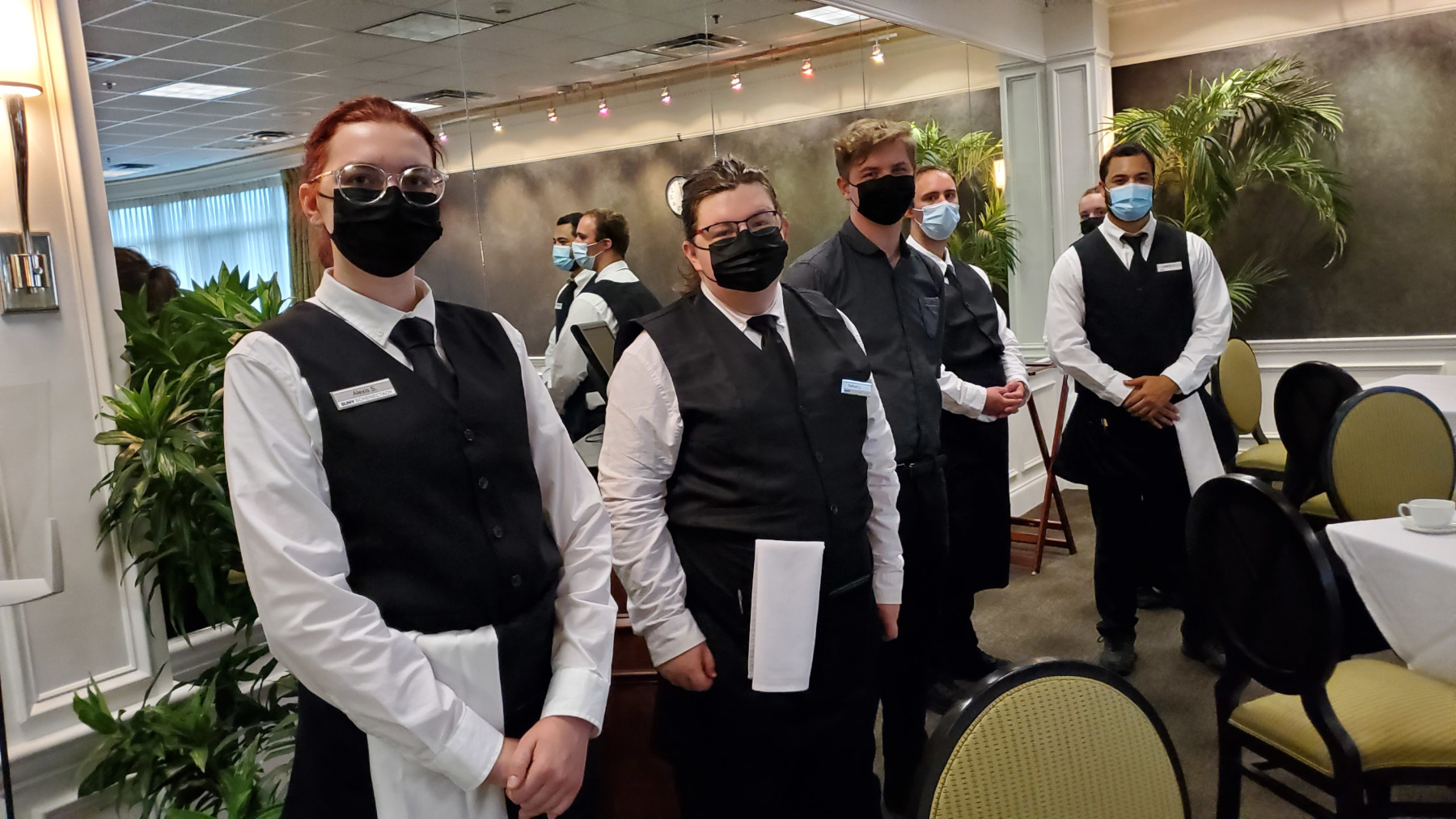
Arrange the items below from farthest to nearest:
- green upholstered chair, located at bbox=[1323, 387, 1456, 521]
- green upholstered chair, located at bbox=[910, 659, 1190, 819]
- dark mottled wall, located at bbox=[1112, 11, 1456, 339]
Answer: dark mottled wall, located at bbox=[1112, 11, 1456, 339], green upholstered chair, located at bbox=[1323, 387, 1456, 521], green upholstered chair, located at bbox=[910, 659, 1190, 819]

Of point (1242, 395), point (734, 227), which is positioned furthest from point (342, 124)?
point (1242, 395)

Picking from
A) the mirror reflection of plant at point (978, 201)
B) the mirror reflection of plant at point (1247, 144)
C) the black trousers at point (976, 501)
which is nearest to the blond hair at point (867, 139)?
the black trousers at point (976, 501)

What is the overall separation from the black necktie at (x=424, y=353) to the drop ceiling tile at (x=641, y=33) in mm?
2952

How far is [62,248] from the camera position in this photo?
80.6 inches

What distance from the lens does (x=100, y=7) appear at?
7.41 ft

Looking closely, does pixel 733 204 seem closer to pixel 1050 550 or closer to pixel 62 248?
pixel 62 248

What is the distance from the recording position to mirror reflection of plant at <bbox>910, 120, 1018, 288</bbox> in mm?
5844

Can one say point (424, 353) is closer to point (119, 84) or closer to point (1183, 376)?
point (119, 84)

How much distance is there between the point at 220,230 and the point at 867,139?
1.67 metres

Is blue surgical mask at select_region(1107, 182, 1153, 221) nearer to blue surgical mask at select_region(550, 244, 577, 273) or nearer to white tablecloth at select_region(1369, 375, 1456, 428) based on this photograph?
white tablecloth at select_region(1369, 375, 1456, 428)

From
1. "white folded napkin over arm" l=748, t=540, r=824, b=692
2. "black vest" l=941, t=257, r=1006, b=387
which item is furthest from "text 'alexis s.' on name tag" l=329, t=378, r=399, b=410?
"black vest" l=941, t=257, r=1006, b=387

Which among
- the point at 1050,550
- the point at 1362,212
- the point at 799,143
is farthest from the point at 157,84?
the point at 1362,212

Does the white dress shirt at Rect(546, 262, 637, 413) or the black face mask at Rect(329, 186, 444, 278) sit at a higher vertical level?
the black face mask at Rect(329, 186, 444, 278)

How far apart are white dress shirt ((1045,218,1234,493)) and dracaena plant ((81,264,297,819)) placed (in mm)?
2622
